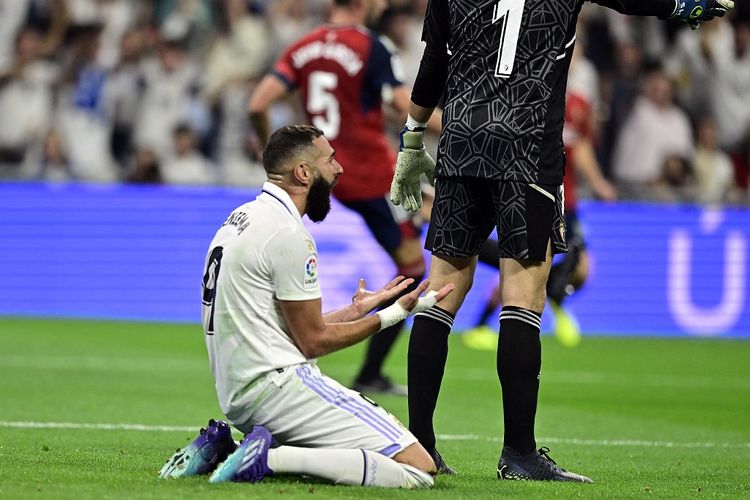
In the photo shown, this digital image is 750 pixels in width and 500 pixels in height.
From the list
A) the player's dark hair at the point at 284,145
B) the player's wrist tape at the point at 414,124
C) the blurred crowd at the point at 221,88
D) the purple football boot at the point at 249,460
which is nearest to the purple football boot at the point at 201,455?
the purple football boot at the point at 249,460

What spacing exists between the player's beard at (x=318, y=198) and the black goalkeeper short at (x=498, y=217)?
22.5 inches

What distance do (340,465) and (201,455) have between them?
0.56 meters

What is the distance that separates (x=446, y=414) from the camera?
27.5 feet

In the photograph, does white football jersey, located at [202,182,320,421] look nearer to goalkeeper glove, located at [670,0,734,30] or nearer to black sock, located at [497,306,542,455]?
black sock, located at [497,306,542,455]

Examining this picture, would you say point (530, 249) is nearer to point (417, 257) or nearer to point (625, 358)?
point (417, 257)

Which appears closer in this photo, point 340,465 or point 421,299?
point 340,465

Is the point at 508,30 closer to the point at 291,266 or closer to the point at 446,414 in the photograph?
the point at 291,266

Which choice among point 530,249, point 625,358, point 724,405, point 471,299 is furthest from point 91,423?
point 471,299

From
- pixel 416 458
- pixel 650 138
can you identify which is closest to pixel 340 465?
pixel 416 458

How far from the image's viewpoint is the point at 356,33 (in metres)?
9.45

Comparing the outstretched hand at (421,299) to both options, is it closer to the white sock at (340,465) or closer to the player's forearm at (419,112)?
the white sock at (340,465)

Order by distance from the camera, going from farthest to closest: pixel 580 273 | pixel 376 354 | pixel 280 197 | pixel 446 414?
pixel 580 273
pixel 376 354
pixel 446 414
pixel 280 197

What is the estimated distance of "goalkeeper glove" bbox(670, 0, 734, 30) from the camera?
5.50 meters

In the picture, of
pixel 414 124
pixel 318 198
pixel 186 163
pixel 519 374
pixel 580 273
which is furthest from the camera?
pixel 186 163
